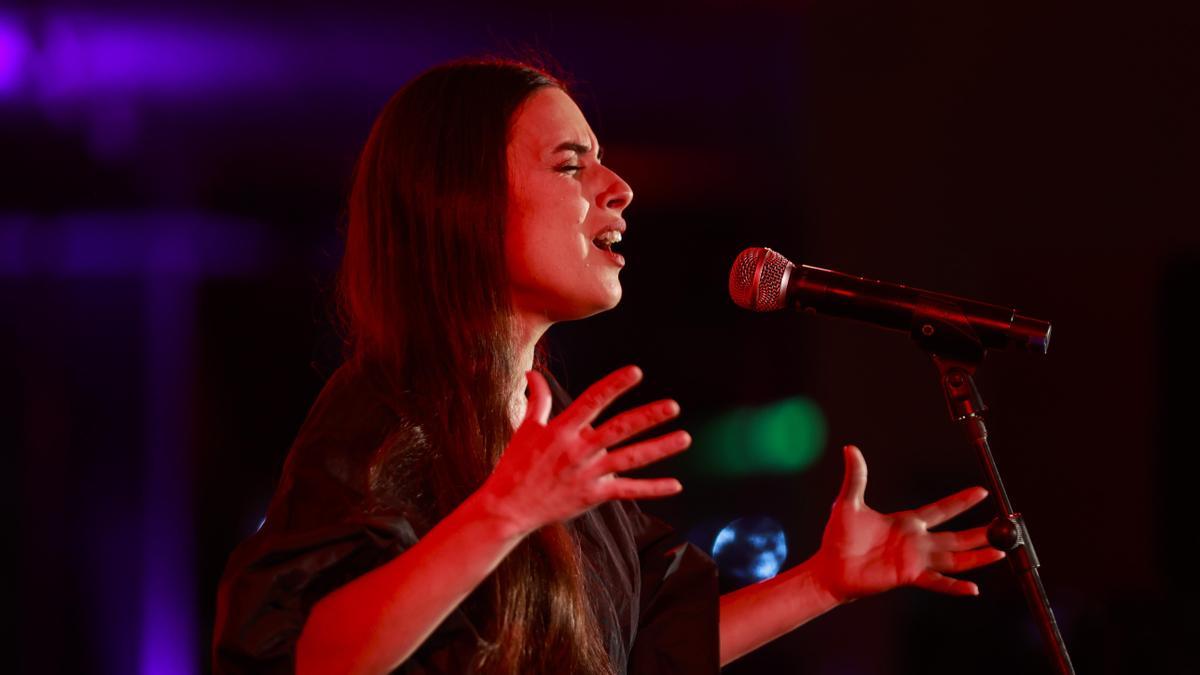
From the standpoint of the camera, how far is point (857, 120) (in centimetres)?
317

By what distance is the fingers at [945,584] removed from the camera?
1327 millimetres

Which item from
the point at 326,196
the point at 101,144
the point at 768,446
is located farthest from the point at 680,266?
the point at 101,144

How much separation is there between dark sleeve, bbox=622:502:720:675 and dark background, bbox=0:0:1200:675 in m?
0.81

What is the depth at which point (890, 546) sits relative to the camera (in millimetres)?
1427

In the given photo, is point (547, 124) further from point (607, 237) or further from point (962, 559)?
point (962, 559)

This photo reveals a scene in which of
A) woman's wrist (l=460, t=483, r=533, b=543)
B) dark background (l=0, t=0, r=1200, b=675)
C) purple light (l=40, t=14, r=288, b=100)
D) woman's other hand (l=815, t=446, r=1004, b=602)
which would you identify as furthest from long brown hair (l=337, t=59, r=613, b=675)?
purple light (l=40, t=14, r=288, b=100)

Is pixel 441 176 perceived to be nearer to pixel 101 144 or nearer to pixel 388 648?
pixel 388 648

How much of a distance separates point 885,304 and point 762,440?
6.28 feet

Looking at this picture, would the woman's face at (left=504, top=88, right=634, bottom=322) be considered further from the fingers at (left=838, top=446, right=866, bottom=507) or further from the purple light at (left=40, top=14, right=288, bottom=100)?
the purple light at (left=40, top=14, right=288, bottom=100)

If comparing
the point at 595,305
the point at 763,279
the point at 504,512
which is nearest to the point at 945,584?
the point at 763,279

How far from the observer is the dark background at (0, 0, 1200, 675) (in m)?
2.20

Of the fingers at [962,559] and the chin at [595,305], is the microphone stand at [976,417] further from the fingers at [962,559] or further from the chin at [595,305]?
the chin at [595,305]

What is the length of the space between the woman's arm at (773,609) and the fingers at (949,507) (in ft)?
0.58

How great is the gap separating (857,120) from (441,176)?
6.67ft
